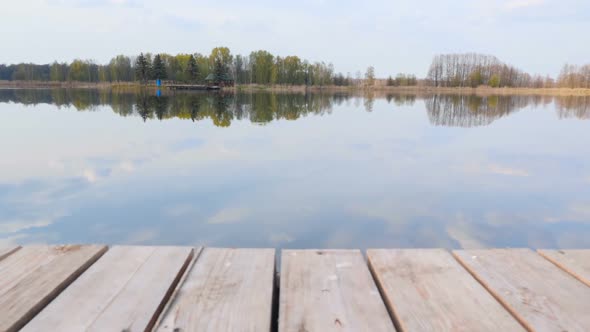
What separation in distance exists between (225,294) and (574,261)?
3.87ft

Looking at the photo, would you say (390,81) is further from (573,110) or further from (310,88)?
(573,110)

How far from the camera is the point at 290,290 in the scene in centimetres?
106

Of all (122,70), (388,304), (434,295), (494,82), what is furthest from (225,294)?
(494,82)

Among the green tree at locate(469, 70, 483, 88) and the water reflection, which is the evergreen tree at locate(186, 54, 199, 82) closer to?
the water reflection

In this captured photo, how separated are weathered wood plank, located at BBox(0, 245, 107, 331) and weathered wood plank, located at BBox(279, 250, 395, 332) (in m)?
0.62

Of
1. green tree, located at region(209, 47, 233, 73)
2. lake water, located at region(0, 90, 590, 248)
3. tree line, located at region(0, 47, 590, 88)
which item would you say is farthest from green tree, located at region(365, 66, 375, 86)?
lake water, located at region(0, 90, 590, 248)

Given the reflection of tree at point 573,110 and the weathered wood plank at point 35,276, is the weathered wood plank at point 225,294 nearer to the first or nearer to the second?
the weathered wood plank at point 35,276

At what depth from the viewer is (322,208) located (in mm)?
4348

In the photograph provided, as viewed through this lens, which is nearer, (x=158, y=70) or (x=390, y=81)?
(x=158, y=70)

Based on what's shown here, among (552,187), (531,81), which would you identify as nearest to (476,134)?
(552,187)

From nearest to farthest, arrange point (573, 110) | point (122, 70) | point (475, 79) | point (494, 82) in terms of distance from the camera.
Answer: point (573, 110)
point (122, 70)
point (494, 82)
point (475, 79)

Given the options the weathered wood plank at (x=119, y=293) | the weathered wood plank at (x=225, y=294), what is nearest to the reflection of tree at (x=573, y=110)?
the weathered wood plank at (x=225, y=294)

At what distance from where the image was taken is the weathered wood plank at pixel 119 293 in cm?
90

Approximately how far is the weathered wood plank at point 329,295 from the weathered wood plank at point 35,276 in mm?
617
